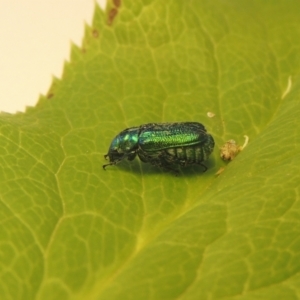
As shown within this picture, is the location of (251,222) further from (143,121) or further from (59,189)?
(143,121)

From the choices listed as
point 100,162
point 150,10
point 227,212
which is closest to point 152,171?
point 100,162

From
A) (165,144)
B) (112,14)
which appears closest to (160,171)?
(165,144)

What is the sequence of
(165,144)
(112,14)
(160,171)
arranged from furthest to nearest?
(112,14)
(165,144)
(160,171)

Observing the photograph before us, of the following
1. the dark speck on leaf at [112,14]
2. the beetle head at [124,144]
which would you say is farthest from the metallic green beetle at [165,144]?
the dark speck on leaf at [112,14]

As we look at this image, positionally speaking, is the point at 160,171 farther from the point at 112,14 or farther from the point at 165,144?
the point at 112,14

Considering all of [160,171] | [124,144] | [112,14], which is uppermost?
[112,14]

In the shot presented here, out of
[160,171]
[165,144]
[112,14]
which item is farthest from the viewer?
[112,14]

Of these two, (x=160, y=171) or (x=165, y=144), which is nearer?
(x=160, y=171)

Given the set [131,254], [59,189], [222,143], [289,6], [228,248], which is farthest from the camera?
[289,6]
